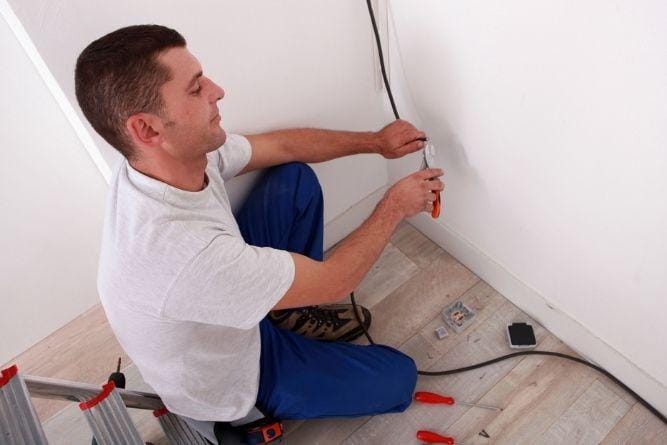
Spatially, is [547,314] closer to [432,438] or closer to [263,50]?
[432,438]

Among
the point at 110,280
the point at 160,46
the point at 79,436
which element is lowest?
the point at 79,436

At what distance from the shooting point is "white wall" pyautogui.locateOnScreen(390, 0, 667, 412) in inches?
27.9

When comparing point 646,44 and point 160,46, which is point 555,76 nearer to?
point 646,44

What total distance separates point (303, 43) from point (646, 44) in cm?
65

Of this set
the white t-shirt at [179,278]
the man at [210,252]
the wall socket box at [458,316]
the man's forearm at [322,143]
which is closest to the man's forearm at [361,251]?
the man at [210,252]

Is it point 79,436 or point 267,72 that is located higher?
point 267,72

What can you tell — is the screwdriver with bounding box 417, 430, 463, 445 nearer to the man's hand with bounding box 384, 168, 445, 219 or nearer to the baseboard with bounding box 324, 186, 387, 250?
the man's hand with bounding box 384, 168, 445, 219

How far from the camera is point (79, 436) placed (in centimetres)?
122

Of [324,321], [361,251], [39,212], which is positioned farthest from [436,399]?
[39,212]

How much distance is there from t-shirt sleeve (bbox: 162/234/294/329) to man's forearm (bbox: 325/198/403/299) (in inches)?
4.9

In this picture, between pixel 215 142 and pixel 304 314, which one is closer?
pixel 215 142

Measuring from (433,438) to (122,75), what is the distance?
97cm

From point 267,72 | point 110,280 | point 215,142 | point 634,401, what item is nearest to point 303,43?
point 267,72

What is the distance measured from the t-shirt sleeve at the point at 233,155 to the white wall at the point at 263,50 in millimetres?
54
